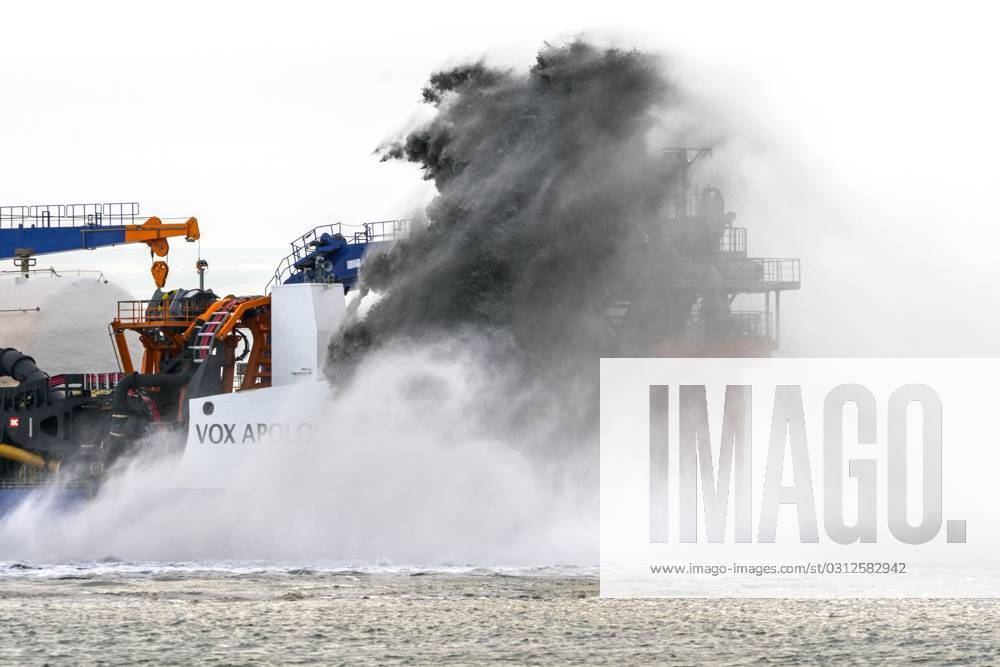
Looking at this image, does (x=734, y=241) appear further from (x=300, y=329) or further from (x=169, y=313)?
(x=169, y=313)

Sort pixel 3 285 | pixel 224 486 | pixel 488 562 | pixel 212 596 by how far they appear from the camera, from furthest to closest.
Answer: pixel 3 285 → pixel 224 486 → pixel 488 562 → pixel 212 596

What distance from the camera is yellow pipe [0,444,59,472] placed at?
1407 inches

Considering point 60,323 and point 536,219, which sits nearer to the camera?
point 536,219

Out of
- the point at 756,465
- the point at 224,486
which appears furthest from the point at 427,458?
the point at 756,465

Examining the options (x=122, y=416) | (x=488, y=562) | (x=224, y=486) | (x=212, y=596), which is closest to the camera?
(x=212, y=596)

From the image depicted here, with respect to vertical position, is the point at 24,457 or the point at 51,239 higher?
the point at 51,239

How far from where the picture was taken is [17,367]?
37938 mm

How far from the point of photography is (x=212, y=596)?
24812mm

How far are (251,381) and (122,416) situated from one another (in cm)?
276

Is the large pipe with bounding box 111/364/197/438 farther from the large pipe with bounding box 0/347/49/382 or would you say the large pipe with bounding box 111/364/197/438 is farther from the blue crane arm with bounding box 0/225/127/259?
the blue crane arm with bounding box 0/225/127/259

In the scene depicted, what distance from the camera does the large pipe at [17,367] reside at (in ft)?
123

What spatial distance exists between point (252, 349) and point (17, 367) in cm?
694

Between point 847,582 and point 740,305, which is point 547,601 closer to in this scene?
point 847,582

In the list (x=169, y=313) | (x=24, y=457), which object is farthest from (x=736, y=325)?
(x=24, y=457)
